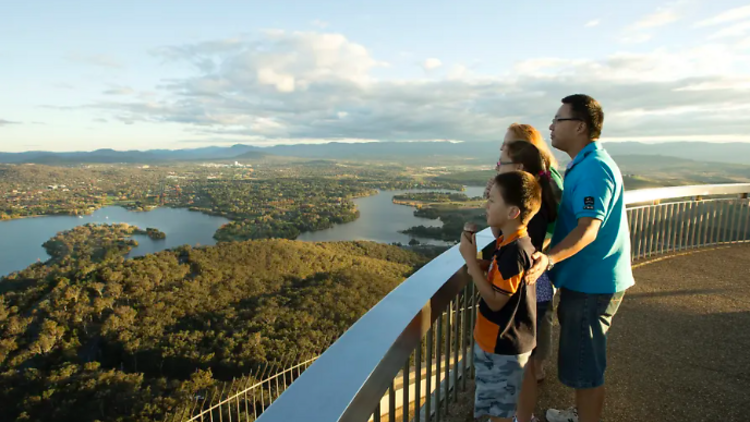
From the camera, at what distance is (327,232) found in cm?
6906

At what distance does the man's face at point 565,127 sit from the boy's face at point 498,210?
0.49m

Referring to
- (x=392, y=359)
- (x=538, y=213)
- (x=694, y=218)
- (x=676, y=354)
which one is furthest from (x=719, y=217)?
(x=392, y=359)

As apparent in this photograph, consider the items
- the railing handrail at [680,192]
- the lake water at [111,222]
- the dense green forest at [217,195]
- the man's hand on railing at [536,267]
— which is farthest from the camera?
the dense green forest at [217,195]

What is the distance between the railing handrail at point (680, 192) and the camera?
4.00 meters

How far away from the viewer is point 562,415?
1.98m

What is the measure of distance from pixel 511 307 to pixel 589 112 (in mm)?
853

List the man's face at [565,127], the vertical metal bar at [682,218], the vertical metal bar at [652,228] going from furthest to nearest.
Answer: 1. the vertical metal bar at [682,218]
2. the vertical metal bar at [652,228]
3. the man's face at [565,127]

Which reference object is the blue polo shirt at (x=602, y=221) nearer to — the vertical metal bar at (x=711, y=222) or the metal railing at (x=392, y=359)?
the metal railing at (x=392, y=359)

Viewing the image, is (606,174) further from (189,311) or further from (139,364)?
(189,311)

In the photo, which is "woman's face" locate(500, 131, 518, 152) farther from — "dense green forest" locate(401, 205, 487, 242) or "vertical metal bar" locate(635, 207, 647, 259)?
"dense green forest" locate(401, 205, 487, 242)

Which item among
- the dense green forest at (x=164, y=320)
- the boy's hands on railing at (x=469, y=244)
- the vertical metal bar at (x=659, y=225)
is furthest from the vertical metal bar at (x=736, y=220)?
the dense green forest at (x=164, y=320)

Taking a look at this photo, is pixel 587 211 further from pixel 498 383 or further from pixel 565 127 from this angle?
pixel 498 383

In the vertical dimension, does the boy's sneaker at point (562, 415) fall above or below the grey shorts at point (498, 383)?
below

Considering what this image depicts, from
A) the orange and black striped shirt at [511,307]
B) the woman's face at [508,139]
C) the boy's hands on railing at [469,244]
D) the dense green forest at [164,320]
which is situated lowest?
the dense green forest at [164,320]
